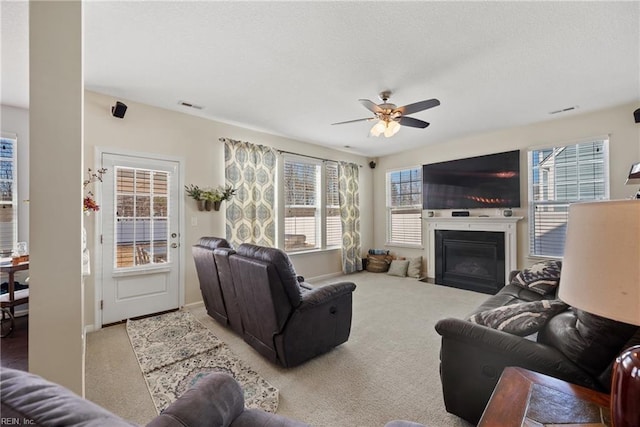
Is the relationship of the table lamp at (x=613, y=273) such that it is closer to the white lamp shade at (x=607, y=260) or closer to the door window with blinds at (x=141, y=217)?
the white lamp shade at (x=607, y=260)

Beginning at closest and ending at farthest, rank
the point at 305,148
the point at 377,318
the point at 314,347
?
the point at 314,347 → the point at 377,318 → the point at 305,148

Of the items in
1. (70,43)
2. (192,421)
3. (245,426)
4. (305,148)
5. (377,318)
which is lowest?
(377,318)

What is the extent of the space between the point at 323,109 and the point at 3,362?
4073 mm

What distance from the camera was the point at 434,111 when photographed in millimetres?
3795

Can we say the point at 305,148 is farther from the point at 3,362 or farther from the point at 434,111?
the point at 3,362

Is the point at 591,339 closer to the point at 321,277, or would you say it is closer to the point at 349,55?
the point at 349,55

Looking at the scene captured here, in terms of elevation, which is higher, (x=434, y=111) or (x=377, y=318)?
(x=434, y=111)

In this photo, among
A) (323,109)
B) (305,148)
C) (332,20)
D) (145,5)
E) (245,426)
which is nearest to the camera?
(245,426)

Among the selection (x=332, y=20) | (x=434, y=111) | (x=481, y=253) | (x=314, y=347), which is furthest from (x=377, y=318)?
(x=332, y=20)

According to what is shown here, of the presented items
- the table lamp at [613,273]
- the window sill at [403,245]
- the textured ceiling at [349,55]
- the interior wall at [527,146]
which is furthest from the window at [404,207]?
the table lamp at [613,273]

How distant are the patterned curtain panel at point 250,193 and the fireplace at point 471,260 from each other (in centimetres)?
328

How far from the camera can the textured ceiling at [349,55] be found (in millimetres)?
1954

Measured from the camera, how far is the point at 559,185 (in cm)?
413

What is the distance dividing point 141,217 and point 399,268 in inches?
185
